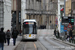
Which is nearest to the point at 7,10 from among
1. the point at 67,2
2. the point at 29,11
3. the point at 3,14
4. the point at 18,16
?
the point at 3,14

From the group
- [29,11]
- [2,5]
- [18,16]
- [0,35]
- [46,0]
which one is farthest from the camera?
[46,0]

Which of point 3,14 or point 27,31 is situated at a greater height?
point 3,14

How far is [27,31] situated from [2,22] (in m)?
4.64

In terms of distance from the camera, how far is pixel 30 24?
119 feet

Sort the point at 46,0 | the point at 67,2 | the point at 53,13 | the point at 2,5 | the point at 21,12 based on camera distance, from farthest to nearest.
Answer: the point at 46,0, the point at 53,13, the point at 21,12, the point at 67,2, the point at 2,5

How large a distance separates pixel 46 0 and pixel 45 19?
9.49 m

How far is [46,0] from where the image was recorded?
11838 cm

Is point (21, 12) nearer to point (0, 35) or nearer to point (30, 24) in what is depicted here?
point (30, 24)

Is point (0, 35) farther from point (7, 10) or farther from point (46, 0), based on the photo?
point (46, 0)

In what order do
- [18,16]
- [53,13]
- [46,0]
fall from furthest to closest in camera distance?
[46,0], [53,13], [18,16]

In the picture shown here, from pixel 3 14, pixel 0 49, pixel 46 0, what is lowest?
pixel 0 49

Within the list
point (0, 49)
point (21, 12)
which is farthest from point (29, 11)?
point (0, 49)

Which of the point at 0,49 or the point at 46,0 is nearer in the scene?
the point at 0,49

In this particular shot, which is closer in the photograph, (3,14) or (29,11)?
(3,14)
